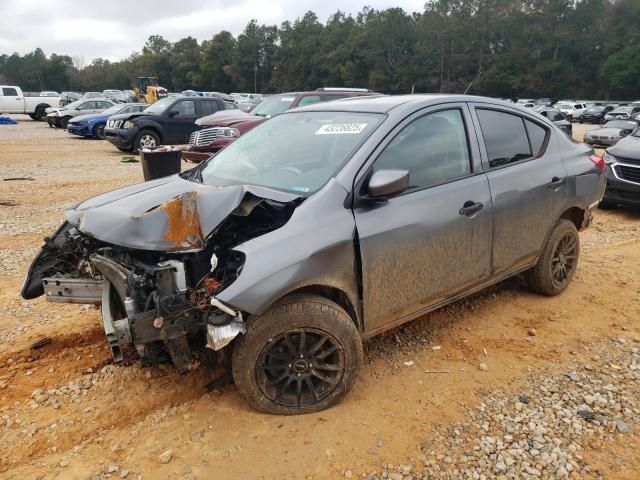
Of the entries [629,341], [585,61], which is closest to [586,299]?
[629,341]

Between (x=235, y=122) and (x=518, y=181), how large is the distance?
7.38 metres

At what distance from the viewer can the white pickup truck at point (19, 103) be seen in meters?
28.9

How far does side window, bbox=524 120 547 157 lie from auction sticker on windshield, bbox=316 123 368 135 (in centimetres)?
170

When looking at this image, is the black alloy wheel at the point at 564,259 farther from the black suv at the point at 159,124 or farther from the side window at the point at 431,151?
the black suv at the point at 159,124

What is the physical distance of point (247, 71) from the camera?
87375 millimetres

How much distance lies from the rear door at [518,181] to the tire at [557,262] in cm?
17

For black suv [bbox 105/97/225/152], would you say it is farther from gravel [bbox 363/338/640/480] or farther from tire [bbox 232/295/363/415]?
gravel [bbox 363/338/640/480]

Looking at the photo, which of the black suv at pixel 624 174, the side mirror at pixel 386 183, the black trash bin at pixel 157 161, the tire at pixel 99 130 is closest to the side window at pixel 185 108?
the tire at pixel 99 130

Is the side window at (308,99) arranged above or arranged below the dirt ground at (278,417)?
above

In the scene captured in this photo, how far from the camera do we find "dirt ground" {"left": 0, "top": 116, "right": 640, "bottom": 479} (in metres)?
2.43

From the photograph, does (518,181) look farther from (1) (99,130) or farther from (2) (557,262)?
(1) (99,130)

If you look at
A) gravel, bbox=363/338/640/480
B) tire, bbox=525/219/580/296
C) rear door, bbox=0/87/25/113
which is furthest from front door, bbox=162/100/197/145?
A: rear door, bbox=0/87/25/113

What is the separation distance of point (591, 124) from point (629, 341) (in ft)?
129

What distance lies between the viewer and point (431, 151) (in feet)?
10.7
